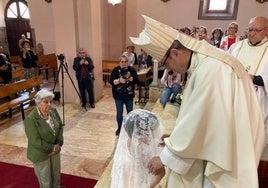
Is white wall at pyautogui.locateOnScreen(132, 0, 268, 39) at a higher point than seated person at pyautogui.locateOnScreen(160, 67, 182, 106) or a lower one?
higher

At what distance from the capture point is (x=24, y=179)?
10.8 feet

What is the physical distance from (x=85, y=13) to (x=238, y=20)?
5.20 metres

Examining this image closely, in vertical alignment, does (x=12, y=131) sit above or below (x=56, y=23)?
below

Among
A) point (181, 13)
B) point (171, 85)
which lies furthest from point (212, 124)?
point (181, 13)

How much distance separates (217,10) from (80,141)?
662 centimetres

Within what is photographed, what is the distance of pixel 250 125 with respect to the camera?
50.6 inches

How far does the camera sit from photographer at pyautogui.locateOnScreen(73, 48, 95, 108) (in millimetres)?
Result: 5582

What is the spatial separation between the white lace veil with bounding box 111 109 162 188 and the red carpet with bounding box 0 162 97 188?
55.3 inches

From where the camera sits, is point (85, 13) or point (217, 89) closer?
point (217, 89)

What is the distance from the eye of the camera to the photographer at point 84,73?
5.58 meters

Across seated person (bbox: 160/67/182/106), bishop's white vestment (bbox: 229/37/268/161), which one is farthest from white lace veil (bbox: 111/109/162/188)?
seated person (bbox: 160/67/182/106)

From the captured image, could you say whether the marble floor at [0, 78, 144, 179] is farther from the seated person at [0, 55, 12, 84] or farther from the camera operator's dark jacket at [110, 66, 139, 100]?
the seated person at [0, 55, 12, 84]

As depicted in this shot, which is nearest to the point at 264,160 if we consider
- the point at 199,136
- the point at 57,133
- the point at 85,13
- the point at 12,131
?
the point at 199,136

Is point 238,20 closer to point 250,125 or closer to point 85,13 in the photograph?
point 85,13
